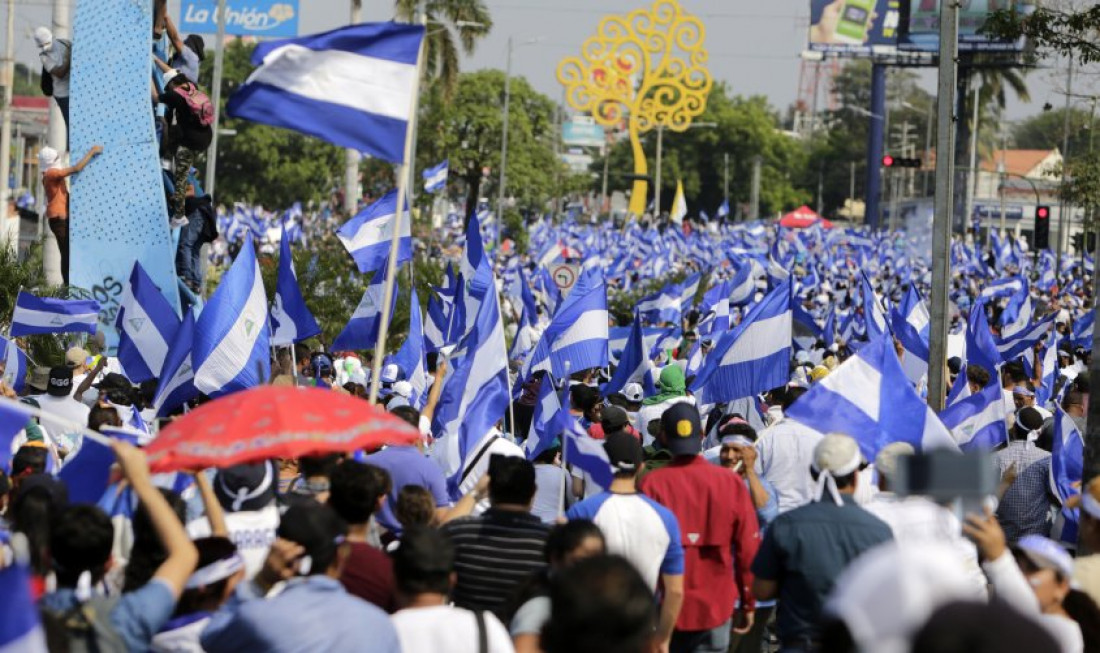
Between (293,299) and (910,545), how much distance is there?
396 inches

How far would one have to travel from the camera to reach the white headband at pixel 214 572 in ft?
16.7

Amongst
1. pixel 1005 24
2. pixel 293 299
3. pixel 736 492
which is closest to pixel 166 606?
pixel 736 492

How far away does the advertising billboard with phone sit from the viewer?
271 feet

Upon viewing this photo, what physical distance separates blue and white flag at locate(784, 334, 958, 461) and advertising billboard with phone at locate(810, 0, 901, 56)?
77.1 m

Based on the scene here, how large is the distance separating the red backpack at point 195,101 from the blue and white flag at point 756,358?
596cm

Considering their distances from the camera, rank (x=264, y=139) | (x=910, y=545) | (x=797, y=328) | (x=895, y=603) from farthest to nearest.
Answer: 1. (x=264, y=139)
2. (x=797, y=328)
3. (x=910, y=545)
4. (x=895, y=603)

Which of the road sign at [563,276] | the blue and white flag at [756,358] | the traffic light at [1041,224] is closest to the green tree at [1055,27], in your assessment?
the blue and white flag at [756,358]

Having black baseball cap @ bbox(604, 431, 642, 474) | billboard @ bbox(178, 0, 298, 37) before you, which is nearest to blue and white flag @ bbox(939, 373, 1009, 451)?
black baseball cap @ bbox(604, 431, 642, 474)

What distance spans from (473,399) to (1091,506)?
354cm

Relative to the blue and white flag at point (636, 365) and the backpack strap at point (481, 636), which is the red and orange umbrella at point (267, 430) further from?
the blue and white flag at point (636, 365)

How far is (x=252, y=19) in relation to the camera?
34625 millimetres

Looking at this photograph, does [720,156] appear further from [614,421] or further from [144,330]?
[614,421]

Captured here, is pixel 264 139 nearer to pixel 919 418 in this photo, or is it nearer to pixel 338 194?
pixel 338 194

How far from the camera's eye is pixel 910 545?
400 cm
